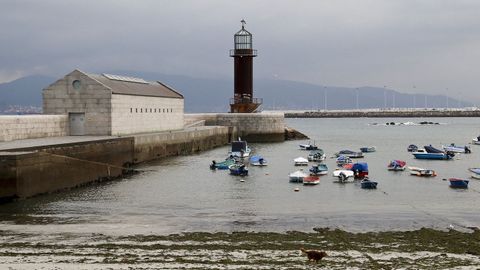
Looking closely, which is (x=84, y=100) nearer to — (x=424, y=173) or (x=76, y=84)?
(x=76, y=84)

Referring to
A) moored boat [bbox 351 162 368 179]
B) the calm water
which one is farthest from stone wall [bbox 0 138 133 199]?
moored boat [bbox 351 162 368 179]

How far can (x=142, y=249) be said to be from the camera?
831 inches

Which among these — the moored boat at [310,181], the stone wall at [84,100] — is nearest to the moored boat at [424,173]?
the moored boat at [310,181]

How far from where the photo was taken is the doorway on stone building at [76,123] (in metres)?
52.4

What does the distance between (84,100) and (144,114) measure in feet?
35.0

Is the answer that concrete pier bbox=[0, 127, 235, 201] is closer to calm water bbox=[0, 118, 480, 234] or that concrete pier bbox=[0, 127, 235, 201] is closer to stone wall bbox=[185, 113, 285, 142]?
calm water bbox=[0, 118, 480, 234]

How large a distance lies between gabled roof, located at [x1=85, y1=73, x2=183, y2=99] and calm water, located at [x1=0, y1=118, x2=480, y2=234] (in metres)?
8.54

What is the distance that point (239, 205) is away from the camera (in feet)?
111

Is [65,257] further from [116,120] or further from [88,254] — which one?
[116,120]

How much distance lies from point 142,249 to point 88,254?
1.77 meters

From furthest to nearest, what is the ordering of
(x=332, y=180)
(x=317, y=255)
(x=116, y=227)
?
(x=332, y=180) → (x=116, y=227) → (x=317, y=255)

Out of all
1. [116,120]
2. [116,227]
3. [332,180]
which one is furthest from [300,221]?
[116,120]

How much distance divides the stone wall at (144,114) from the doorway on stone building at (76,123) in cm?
245

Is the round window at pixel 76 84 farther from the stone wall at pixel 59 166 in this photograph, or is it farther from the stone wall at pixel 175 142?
the stone wall at pixel 59 166
